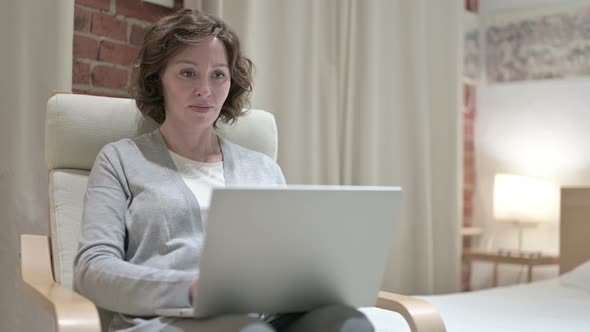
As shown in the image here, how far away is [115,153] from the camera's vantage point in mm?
1510

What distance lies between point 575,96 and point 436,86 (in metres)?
0.76

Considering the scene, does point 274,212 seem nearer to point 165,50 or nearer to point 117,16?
point 165,50

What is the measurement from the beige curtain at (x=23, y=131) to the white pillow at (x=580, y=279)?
2154 mm

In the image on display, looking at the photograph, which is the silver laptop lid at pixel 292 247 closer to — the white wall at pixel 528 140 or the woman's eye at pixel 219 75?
the woman's eye at pixel 219 75

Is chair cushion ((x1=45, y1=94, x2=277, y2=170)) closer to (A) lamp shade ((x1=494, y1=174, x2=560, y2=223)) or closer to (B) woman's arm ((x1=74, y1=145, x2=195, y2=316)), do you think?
(B) woman's arm ((x1=74, y1=145, x2=195, y2=316))

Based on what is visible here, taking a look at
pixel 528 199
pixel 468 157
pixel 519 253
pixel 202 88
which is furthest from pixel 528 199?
pixel 202 88

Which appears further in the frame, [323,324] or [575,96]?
[575,96]

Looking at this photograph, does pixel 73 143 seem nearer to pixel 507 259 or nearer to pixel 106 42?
pixel 106 42

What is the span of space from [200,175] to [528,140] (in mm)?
2663

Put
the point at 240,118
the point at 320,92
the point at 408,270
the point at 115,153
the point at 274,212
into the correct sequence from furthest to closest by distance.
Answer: the point at 408,270 < the point at 320,92 < the point at 240,118 < the point at 115,153 < the point at 274,212

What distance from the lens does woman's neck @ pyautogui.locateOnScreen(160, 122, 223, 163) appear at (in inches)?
63.1

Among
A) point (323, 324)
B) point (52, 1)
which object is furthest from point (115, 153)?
point (52, 1)

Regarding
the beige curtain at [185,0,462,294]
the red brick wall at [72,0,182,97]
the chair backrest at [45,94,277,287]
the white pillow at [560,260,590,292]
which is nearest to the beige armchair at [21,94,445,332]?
the chair backrest at [45,94,277,287]

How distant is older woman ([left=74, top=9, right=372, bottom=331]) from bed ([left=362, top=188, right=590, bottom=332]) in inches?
25.6
